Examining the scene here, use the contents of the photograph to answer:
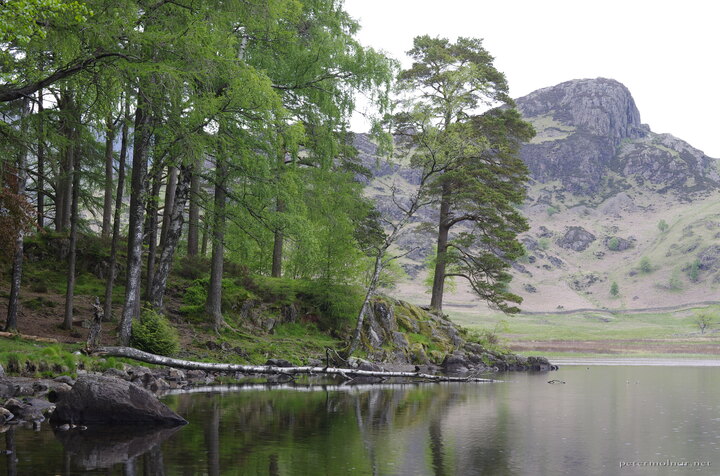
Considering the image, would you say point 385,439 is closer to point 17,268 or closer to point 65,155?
point 17,268

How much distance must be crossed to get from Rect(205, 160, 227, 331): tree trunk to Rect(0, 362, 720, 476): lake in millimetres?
6261

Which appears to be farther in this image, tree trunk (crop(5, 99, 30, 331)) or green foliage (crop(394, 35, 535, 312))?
green foliage (crop(394, 35, 535, 312))

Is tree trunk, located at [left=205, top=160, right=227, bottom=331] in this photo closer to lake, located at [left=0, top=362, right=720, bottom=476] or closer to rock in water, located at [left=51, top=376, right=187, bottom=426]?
lake, located at [left=0, top=362, right=720, bottom=476]

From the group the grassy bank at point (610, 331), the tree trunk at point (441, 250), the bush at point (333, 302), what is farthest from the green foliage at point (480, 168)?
the grassy bank at point (610, 331)

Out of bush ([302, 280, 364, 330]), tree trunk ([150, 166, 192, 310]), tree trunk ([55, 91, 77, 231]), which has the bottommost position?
bush ([302, 280, 364, 330])

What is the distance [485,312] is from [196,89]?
165513 millimetres

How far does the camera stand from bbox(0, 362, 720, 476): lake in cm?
916

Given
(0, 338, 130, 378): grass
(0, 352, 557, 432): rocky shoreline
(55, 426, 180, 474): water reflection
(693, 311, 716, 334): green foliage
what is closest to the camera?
(55, 426, 180, 474): water reflection

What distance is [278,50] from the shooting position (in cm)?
2356

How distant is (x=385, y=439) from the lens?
1191 centimetres

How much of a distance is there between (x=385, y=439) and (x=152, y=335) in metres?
10.6

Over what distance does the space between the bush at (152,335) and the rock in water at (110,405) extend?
23.8 ft

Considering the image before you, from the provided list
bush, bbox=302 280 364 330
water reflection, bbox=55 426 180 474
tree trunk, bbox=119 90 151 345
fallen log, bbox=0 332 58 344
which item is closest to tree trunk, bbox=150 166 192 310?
tree trunk, bbox=119 90 151 345

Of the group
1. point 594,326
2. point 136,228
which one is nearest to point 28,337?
point 136,228
